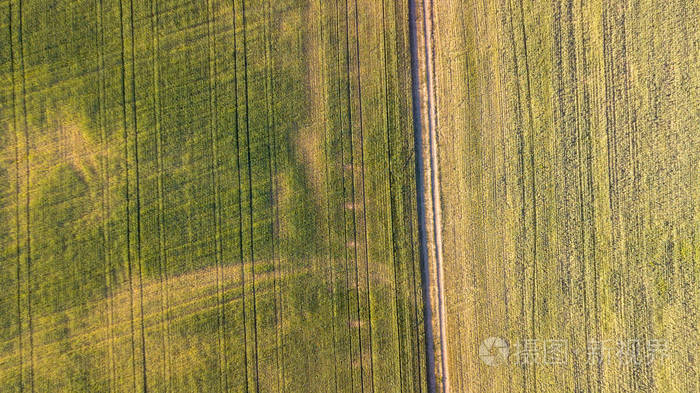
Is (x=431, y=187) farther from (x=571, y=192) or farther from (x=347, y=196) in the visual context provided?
(x=571, y=192)

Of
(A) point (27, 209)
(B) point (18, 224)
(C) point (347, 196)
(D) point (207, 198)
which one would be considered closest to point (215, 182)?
(D) point (207, 198)

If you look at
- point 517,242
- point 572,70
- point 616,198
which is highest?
point 572,70

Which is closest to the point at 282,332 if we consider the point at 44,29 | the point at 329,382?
the point at 329,382

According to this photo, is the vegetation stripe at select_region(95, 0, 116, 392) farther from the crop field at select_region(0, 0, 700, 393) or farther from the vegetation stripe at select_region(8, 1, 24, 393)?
the vegetation stripe at select_region(8, 1, 24, 393)

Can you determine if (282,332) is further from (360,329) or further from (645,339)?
(645,339)

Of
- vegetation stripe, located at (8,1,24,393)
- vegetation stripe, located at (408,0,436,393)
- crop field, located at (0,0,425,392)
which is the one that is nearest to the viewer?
vegetation stripe, located at (8,1,24,393)

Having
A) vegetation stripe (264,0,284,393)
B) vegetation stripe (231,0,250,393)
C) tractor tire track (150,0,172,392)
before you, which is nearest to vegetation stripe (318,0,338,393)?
vegetation stripe (264,0,284,393)

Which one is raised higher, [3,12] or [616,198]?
[3,12]
